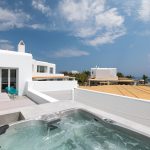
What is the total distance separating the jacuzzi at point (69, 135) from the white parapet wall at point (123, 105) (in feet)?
8.63

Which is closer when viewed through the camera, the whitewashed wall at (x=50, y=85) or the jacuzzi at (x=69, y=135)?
the jacuzzi at (x=69, y=135)

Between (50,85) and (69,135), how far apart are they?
8362 mm

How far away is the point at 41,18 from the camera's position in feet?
63.1

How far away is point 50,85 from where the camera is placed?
13.2 meters

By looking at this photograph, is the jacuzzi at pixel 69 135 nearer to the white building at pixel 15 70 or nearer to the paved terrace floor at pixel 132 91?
the paved terrace floor at pixel 132 91

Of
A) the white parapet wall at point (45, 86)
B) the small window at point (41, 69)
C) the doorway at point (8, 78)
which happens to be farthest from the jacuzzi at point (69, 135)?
the small window at point (41, 69)

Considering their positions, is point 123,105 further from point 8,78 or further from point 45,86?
point 8,78

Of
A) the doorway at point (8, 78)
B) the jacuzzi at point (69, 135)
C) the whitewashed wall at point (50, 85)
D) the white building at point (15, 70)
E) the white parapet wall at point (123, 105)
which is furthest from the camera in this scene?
the whitewashed wall at point (50, 85)

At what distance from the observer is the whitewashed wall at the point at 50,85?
1205 centimetres

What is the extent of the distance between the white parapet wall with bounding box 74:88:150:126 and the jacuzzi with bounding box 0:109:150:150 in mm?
2630

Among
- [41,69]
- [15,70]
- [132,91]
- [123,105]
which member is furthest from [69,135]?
[41,69]

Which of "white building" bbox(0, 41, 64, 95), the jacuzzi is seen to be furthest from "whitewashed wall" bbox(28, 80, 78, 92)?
the jacuzzi

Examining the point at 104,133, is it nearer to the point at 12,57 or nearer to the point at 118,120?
the point at 118,120

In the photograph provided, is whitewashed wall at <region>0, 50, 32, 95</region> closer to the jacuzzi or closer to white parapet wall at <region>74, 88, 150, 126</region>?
white parapet wall at <region>74, 88, 150, 126</region>
